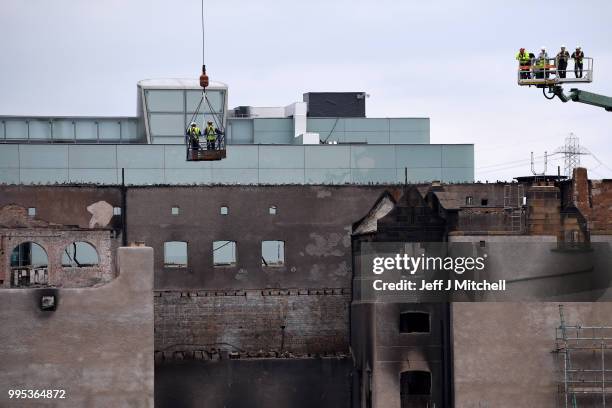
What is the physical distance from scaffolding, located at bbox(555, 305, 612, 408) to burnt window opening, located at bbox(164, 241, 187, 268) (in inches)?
662

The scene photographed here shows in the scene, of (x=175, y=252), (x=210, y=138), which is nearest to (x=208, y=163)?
(x=175, y=252)

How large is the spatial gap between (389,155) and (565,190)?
512 inches

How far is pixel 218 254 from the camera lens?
70.2 m

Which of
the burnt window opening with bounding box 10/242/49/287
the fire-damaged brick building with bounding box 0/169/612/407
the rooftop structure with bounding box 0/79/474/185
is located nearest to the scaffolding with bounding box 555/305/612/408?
the fire-damaged brick building with bounding box 0/169/612/407

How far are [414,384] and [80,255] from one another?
17.5 metres

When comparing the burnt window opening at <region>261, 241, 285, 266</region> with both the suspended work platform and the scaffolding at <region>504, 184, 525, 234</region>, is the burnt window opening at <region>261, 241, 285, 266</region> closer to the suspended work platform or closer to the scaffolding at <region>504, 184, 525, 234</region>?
the suspended work platform

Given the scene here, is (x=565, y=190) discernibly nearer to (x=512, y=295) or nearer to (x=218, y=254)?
(x=512, y=295)

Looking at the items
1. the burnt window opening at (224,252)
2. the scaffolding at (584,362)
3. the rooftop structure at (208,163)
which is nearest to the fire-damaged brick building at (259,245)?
the burnt window opening at (224,252)

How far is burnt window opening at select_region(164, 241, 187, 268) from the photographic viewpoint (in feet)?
222

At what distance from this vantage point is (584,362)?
59.5 m

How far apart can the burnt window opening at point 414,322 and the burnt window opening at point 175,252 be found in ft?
37.6

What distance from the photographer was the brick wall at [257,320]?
64.5 meters

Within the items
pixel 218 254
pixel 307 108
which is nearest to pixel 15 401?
pixel 218 254

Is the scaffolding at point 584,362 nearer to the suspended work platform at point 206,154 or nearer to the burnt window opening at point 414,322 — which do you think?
the burnt window opening at point 414,322
